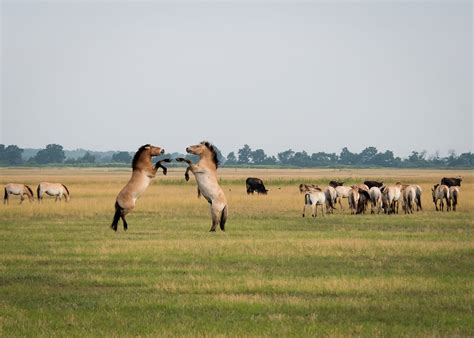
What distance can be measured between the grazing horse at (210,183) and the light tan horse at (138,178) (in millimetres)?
901

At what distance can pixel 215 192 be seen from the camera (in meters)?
25.2

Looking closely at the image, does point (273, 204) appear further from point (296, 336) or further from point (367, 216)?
point (296, 336)

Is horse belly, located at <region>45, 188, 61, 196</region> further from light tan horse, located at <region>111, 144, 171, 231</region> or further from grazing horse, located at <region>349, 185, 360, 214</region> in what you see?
light tan horse, located at <region>111, 144, 171, 231</region>

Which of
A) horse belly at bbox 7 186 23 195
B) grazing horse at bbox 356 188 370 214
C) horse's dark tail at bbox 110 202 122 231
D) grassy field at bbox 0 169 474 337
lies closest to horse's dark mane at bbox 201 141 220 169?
grassy field at bbox 0 169 474 337

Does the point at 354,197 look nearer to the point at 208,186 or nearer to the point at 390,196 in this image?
the point at 390,196

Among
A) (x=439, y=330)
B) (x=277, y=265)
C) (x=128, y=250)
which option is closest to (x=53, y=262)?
(x=128, y=250)

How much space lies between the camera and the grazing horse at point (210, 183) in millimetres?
24969

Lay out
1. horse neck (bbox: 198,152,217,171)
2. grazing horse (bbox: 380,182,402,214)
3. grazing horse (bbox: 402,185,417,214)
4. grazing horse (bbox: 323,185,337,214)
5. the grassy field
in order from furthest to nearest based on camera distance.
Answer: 1. grazing horse (bbox: 323,185,337,214)
2. grazing horse (bbox: 402,185,417,214)
3. grazing horse (bbox: 380,182,402,214)
4. horse neck (bbox: 198,152,217,171)
5. the grassy field

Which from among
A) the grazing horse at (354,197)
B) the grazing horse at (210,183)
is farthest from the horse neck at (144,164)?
the grazing horse at (354,197)

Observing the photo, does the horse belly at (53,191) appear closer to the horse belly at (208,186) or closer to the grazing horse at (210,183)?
the grazing horse at (210,183)

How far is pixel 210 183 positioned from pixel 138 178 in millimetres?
2131

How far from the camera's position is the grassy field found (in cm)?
1134

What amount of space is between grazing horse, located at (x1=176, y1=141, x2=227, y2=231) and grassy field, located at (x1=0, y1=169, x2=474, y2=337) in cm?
82

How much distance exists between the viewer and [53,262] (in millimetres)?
17844
